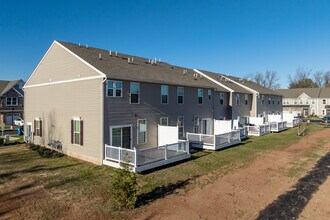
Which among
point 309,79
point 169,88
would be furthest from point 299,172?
point 309,79

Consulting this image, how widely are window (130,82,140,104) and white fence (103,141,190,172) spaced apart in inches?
146

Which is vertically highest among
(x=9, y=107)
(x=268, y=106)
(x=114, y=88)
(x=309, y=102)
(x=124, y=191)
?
(x=309, y=102)

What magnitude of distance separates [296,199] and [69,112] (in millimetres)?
14090

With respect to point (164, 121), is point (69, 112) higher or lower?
higher

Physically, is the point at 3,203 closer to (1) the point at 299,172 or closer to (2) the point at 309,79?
(1) the point at 299,172

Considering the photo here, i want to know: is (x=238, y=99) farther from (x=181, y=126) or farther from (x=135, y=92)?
(x=135, y=92)

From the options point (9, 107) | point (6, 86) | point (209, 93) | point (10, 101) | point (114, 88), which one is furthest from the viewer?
point (6, 86)

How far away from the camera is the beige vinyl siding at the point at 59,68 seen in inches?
603

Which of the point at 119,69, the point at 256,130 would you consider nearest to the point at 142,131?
the point at 119,69

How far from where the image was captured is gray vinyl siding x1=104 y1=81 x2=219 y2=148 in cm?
1438

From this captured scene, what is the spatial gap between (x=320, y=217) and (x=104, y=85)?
11733mm

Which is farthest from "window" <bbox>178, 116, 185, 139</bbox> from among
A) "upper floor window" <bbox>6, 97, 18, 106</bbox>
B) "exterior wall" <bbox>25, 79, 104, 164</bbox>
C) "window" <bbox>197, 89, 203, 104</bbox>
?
"upper floor window" <bbox>6, 97, 18, 106</bbox>

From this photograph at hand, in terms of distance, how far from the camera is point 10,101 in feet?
144

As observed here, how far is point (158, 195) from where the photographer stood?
30.6ft
